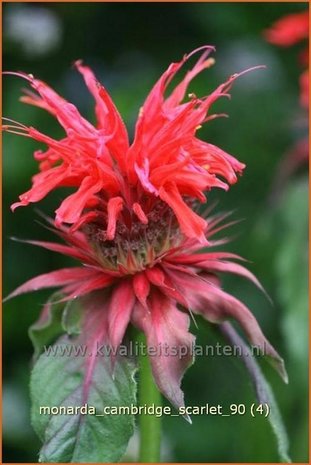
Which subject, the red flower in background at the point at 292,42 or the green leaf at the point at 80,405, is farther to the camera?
the red flower in background at the point at 292,42

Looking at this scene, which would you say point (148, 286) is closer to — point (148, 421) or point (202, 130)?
point (148, 421)

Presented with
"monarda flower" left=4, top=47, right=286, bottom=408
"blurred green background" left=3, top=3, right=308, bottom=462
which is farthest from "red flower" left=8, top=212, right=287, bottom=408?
"blurred green background" left=3, top=3, right=308, bottom=462

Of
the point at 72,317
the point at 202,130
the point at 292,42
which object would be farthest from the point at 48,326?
Answer: the point at 202,130

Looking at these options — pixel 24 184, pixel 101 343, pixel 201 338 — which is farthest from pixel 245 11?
pixel 101 343

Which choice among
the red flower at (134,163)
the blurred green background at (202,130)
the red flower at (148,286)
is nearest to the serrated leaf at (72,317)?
the red flower at (148,286)

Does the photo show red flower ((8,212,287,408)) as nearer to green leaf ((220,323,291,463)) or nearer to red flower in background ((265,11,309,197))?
green leaf ((220,323,291,463))

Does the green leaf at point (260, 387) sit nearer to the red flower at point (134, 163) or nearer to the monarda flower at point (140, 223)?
the monarda flower at point (140, 223)

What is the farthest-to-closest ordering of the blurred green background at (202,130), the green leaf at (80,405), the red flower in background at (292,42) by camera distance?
the blurred green background at (202,130)
the red flower in background at (292,42)
the green leaf at (80,405)
